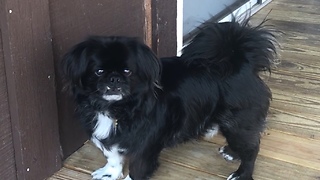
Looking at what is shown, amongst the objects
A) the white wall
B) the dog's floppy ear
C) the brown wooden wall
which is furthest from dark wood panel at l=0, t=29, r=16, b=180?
the white wall

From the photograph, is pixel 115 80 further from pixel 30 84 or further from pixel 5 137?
pixel 5 137

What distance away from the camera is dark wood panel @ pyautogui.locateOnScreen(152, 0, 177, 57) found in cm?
241

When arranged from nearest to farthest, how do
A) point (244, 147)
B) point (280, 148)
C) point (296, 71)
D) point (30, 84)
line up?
point (30, 84) < point (244, 147) < point (280, 148) < point (296, 71)

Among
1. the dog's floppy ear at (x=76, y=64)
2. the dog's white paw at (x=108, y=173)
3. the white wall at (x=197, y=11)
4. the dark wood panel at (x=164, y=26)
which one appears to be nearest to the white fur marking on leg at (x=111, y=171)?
the dog's white paw at (x=108, y=173)

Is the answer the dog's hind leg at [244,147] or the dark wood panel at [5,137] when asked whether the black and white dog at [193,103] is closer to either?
the dog's hind leg at [244,147]

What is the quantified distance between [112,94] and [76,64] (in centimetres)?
14

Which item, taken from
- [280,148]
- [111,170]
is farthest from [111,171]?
[280,148]

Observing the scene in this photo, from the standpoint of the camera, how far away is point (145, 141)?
1.83 metres

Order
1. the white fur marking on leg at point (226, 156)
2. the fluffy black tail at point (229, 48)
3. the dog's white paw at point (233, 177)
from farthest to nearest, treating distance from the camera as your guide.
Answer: the white fur marking on leg at point (226, 156)
the dog's white paw at point (233, 177)
the fluffy black tail at point (229, 48)

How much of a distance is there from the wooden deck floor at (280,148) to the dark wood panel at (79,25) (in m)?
0.12

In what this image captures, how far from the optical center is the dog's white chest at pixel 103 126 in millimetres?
1795

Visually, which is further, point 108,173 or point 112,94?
point 108,173

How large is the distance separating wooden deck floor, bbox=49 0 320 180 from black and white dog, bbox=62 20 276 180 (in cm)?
13

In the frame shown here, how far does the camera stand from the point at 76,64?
1648 mm
